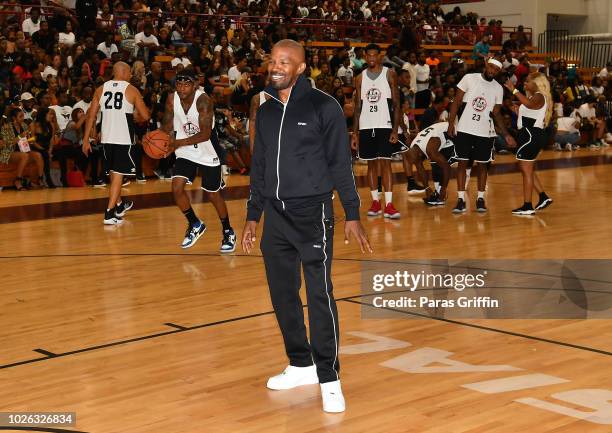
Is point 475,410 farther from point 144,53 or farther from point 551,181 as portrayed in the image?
point 144,53

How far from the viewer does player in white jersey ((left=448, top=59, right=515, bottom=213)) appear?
Answer: 11445mm

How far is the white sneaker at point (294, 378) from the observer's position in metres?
4.93

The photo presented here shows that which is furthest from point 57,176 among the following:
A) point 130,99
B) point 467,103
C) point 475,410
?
point 475,410

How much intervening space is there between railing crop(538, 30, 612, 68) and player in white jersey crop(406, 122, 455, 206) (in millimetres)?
21610

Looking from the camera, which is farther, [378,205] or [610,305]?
[378,205]

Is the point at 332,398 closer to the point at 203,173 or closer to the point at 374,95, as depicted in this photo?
the point at 203,173

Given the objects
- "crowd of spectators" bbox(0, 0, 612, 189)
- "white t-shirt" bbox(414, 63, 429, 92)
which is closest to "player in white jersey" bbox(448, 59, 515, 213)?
"crowd of spectators" bbox(0, 0, 612, 189)

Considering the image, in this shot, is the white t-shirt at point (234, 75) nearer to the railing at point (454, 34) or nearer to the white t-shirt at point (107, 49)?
the white t-shirt at point (107, 49)

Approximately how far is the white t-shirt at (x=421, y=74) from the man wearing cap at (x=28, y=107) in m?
9.73

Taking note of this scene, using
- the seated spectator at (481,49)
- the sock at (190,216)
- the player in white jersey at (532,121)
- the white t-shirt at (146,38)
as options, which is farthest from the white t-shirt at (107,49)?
the seated spectator at (481,49)

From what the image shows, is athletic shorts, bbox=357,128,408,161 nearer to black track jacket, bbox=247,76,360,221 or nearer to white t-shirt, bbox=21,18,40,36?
black track jacket, bbox=247,76,360,221

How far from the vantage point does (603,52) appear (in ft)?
108

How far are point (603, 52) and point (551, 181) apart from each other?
19156 mm

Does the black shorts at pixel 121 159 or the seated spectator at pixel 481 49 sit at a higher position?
the seated spectator at pixel 481 49
